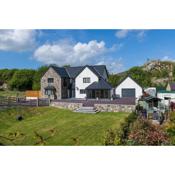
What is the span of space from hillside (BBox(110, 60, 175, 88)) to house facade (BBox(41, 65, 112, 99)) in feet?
6.58

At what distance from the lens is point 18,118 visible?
18.2m

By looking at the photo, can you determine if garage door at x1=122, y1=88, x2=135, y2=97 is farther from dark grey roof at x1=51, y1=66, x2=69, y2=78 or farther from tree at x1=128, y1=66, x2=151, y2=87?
dark grey roof at x1=51, y1=66, x2=69, y2=78

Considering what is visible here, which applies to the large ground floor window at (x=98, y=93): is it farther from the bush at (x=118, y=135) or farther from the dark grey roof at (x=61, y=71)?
the bush at (x=118, y=135)

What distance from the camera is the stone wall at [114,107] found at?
18672 millimetres

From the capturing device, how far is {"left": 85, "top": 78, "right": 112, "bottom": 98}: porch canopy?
24.0 meters

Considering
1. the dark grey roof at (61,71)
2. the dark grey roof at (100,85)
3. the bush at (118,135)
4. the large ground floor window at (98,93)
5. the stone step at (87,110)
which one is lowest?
the bush at (118,135)

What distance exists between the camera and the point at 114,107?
19281mm

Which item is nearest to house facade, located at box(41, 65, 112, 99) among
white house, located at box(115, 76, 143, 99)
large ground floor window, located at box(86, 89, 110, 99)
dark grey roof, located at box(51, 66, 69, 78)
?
dark grey roof, located at box(51, 66, 69, 78)

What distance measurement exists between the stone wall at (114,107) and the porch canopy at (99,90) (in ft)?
14.5

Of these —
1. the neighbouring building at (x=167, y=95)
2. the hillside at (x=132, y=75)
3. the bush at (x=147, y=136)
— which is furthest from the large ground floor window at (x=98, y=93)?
the bush at (x=147, y=136)
